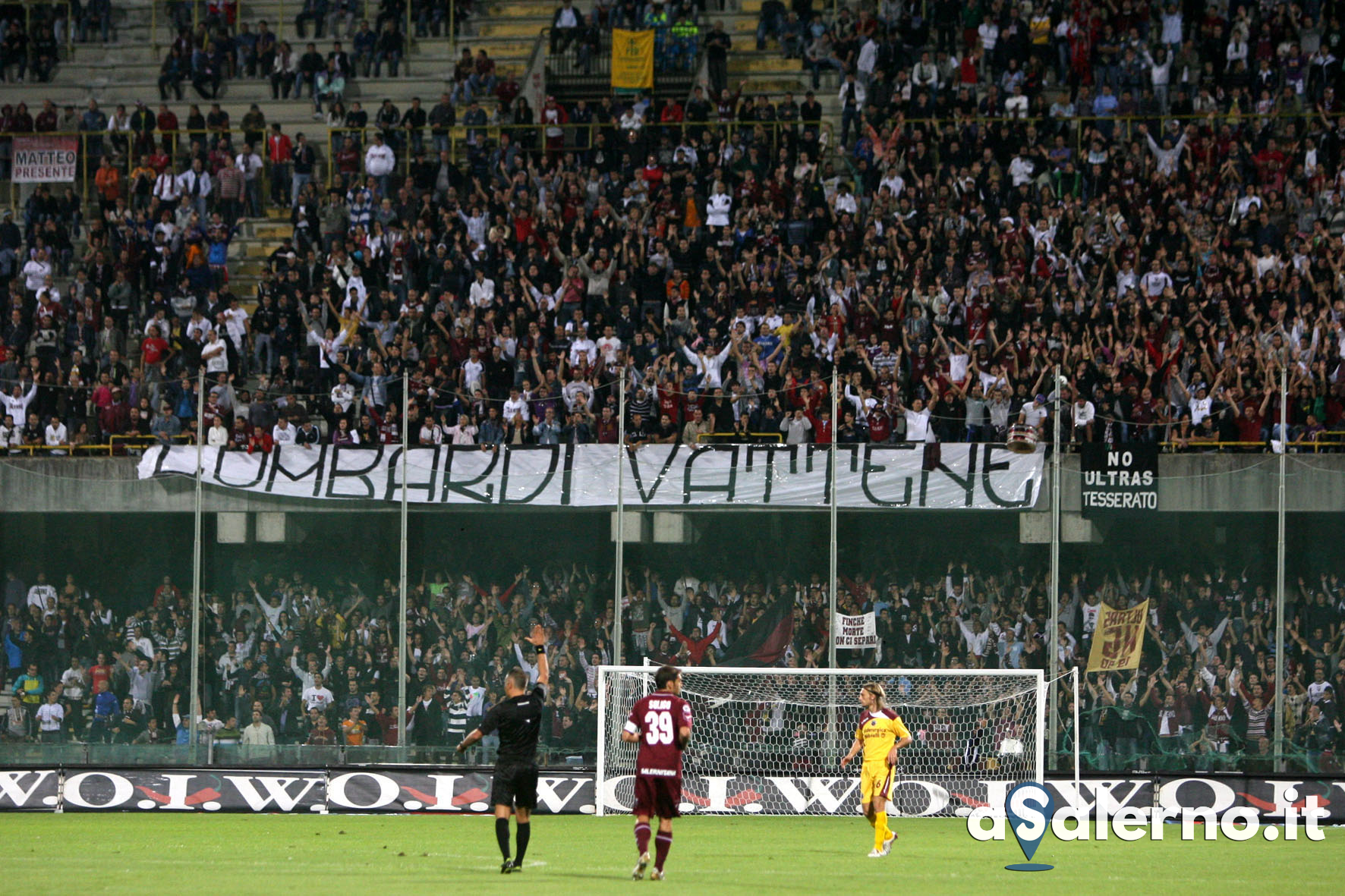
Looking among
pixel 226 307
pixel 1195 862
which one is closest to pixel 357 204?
pixel 226 307

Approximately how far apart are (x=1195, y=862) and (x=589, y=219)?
53.9 feet

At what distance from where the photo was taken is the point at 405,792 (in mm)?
21688

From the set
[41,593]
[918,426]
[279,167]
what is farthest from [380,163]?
[918,426]

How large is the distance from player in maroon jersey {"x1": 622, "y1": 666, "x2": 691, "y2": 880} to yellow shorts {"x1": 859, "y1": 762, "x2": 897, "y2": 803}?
10.0 ft

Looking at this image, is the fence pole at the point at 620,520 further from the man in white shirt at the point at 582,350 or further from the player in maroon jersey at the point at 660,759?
the player in maroon jersey at the point at 660,759

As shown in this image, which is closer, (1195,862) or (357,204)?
(1195,862)

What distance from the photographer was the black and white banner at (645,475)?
77.9 feet

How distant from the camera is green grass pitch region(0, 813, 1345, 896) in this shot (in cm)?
1408

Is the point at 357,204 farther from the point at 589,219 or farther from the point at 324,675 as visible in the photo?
the point at 324,675

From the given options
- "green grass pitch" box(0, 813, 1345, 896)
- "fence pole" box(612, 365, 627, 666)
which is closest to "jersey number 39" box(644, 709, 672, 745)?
"green grass pitch" box(0, 813, 1345, 896)

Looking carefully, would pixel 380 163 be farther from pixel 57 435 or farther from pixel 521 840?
pixel 521 840

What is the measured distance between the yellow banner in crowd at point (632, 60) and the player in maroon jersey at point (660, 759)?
823 inches

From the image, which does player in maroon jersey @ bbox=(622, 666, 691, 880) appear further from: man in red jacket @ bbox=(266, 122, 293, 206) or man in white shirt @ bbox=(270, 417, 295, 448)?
man in red jacket @ bbox=(266, 122, 293, 206)

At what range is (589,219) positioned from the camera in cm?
2967
